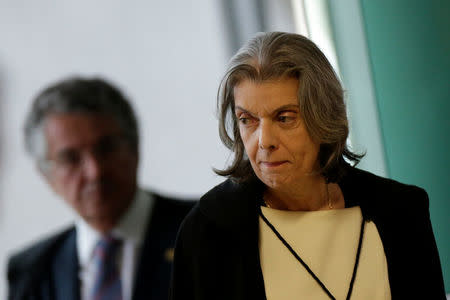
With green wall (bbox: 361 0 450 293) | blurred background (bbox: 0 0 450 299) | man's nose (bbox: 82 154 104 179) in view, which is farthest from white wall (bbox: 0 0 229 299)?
green wall (bbox: 361 0 450 293)

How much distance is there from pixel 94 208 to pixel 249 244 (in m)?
0.67

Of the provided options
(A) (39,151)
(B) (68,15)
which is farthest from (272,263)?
(B) (68,15)

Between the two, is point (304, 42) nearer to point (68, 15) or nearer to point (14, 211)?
point (68, 15)

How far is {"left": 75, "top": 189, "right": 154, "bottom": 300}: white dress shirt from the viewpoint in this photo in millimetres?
A: 1618

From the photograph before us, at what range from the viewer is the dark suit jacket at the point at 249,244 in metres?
1.12

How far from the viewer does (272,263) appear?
112 cm

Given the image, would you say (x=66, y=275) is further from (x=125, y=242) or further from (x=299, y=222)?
(x=299, y=222)

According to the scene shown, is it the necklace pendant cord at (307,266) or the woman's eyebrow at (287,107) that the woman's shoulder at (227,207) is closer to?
the necklace pendant cord at (307,266)

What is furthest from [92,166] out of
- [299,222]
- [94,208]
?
[299,222]

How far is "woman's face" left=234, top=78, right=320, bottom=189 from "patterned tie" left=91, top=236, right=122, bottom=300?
749mm

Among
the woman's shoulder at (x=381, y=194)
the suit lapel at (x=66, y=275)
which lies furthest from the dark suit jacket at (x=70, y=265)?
the woman's shoulder at (x=381, y=194)

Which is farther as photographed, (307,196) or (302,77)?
(307,196)

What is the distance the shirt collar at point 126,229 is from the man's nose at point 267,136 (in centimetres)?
75

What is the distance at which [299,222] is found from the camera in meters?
1.14
